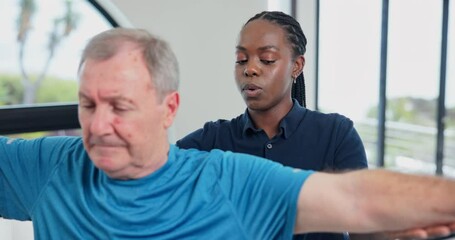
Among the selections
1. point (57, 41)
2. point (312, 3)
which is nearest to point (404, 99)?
point (312, 3)

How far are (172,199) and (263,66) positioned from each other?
581mm

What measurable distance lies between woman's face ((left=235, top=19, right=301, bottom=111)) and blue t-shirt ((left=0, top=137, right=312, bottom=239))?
0.37m

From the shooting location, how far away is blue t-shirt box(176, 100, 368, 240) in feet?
5.31

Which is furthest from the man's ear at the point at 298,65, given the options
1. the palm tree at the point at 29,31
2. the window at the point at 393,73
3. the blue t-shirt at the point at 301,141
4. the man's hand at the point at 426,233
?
the window at the point at 393,73

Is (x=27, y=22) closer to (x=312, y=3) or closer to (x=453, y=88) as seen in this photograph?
(x=312, y=3)

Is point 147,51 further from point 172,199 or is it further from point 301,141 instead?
point 301,141

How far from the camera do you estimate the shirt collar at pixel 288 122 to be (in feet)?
5.48

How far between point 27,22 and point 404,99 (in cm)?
265

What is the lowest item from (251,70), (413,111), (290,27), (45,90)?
(413,111)

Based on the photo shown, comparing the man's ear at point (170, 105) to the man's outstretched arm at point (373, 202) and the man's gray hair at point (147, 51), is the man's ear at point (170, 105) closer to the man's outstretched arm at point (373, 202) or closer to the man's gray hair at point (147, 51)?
the man's gray hair at point (147, 51)

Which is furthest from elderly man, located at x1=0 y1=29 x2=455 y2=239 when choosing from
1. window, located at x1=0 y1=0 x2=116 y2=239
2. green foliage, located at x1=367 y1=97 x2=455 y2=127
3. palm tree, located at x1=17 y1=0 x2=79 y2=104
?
green foliage, located at x1=367 y1=97 x2=455 y2=127

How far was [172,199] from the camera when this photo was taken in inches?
51.3

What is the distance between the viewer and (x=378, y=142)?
13.8 ft

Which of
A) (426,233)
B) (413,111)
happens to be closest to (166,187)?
(426,233)
